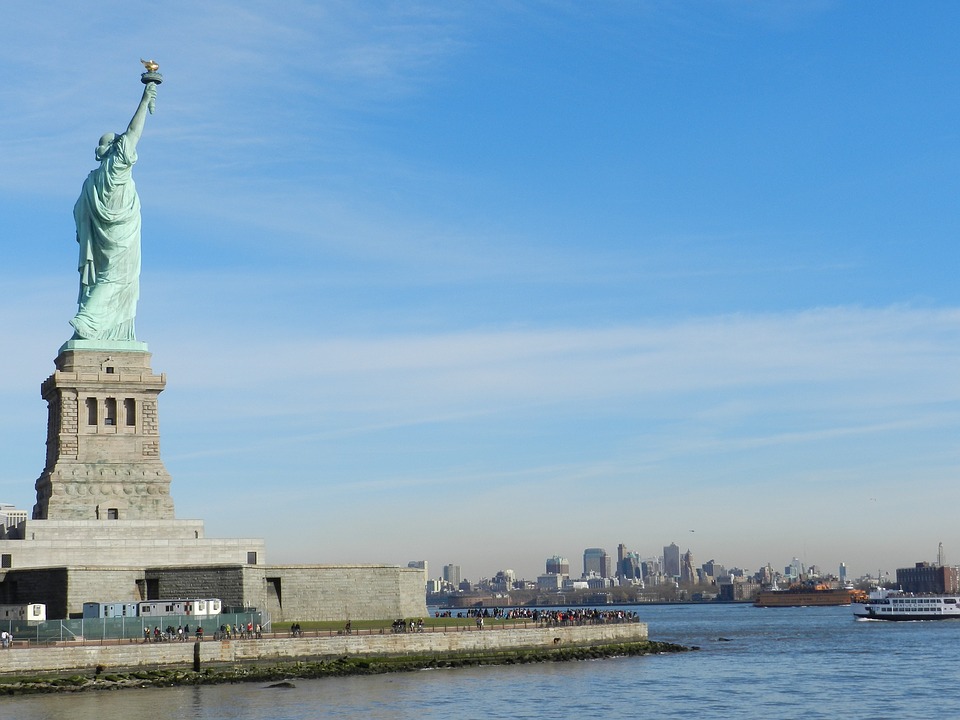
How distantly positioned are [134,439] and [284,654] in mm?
16032

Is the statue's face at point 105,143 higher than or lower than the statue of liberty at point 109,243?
higher

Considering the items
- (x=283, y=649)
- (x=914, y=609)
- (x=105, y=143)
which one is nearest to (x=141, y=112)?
(x=105, y=143)

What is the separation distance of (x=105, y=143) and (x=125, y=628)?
25351 mm

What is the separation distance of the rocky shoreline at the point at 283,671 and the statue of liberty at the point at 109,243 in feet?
70.5

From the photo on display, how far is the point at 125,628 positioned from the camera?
54.3 m

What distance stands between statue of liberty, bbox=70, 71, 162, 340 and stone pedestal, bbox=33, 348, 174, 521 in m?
1.52

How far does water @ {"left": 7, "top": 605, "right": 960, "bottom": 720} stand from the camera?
146 feet

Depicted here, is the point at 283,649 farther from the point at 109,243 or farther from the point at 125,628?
the point at 109,243

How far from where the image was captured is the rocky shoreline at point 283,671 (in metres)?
49.2

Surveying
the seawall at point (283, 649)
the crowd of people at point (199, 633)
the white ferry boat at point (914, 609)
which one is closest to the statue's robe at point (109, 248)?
the crowd of people at point (199, 633)

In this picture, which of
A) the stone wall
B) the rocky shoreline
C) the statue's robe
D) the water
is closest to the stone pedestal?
the statue's robe

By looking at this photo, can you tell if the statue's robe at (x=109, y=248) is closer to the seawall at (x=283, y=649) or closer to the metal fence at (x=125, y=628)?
the metal fence at (x=125, y=628)

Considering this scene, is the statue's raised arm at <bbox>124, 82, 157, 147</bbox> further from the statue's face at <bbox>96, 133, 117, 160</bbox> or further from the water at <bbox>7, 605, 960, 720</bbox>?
the water at <bbox>7, 605, 960, 720</bbox>

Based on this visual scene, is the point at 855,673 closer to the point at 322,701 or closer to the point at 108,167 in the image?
the point at 322,701
